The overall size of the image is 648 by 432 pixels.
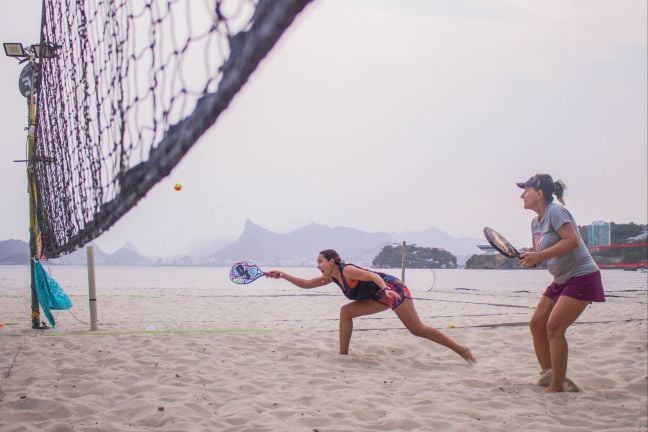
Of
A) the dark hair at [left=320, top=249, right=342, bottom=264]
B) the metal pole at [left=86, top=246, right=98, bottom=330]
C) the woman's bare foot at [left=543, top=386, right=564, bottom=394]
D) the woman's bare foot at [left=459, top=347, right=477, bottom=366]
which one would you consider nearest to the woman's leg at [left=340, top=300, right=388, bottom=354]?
the dark hair at [left=320, top=249, right=342, bottom=264]

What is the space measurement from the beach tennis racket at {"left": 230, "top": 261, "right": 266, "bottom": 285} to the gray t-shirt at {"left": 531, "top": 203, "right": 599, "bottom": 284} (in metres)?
2.54

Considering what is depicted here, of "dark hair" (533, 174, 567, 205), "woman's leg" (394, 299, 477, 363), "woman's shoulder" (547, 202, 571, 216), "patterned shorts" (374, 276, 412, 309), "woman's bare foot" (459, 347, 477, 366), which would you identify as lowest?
"woman's bare foot" (459, 347, 477, 366)

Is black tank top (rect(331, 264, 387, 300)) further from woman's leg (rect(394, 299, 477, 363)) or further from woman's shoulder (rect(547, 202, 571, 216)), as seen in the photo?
woman's shoulder (rect(547, 202, 571, 216))

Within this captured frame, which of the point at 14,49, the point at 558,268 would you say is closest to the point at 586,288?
the point at 558,268

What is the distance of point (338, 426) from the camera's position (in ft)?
10.4

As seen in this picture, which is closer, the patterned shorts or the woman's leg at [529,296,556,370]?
the woman's leg at [529,296,556,370]

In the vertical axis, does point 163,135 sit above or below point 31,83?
below

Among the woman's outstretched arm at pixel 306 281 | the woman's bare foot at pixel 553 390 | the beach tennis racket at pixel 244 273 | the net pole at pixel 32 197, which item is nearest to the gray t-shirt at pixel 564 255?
the woman's bare foot at pixel 553 390

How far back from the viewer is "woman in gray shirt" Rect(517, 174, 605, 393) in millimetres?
3744

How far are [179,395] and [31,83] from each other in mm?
4683

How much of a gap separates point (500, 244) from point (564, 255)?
1.40 ft

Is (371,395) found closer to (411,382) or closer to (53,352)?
(411,382)

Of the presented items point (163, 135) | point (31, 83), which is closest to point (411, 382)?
point (163, 135)

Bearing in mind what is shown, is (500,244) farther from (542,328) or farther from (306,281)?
(306,281)
